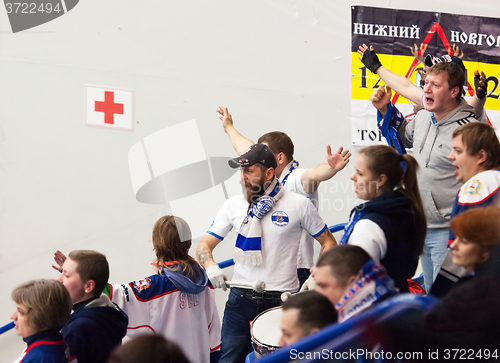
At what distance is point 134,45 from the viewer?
3391 millimetres

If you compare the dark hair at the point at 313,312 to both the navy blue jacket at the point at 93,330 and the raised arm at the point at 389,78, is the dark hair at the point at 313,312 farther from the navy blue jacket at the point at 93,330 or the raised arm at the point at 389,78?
the raised arm at the point at 389,78

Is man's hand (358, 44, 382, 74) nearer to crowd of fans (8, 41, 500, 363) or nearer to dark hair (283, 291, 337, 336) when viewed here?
crowd of fans (8, 41, 500, 363)

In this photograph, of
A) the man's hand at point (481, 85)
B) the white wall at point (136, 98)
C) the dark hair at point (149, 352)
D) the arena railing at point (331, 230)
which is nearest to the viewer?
the dark hair at point (149, 352)

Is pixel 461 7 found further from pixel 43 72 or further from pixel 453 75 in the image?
pixel 43 72

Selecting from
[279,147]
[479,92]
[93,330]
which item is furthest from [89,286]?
[479,92]

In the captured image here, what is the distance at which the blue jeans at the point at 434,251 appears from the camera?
81.2 inches

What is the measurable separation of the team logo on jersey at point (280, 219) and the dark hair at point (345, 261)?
0.88 m

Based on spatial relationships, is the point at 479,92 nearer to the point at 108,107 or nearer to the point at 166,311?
the point at 166,311

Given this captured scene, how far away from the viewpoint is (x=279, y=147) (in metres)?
2.43

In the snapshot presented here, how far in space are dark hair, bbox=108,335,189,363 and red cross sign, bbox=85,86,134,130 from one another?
8.56 ft

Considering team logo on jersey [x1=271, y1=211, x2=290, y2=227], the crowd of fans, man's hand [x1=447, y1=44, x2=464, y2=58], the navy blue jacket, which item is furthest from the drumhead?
man's hand [x1=447, y1=44, x2=464, y2=58]

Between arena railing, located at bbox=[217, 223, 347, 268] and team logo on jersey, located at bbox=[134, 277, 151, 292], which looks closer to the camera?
team logo on jersey, located at bbox=[134, 277, 151, 292]

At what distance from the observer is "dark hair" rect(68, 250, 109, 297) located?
1683mm

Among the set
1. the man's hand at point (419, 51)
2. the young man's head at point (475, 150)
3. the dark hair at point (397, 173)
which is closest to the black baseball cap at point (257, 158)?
the dark hair at point (397, 173)
